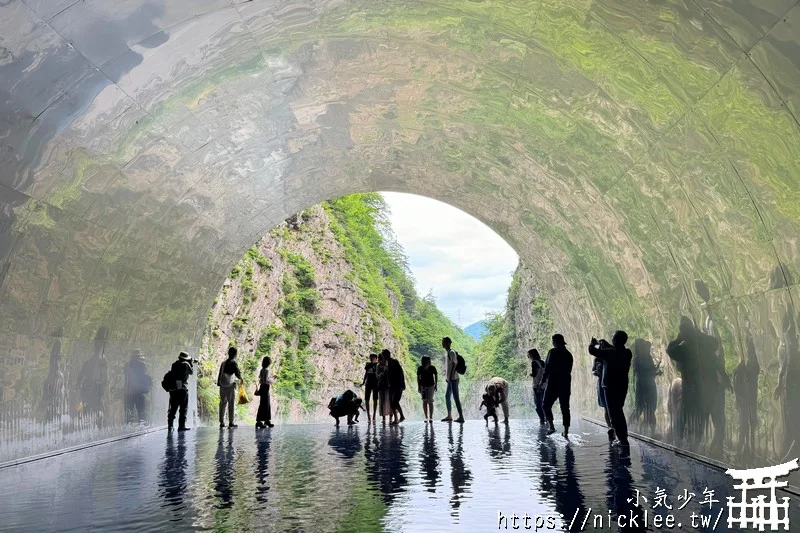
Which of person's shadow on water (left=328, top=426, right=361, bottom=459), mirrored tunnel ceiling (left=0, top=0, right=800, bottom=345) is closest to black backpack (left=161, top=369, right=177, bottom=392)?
mirrored tunnel ceiling (left=0, top=0, right=800, bottom=345)

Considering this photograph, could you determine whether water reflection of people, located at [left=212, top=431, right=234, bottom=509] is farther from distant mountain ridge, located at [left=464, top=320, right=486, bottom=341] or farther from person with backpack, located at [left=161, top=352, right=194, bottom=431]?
distant mountain ridge, located at [left=464, top=320, right=486, bottom=341]

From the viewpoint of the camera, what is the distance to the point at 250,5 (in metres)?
8.12

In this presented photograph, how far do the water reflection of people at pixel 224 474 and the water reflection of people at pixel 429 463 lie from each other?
1828 mm

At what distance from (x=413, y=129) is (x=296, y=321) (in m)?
24.3

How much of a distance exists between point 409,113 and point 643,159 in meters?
3.90

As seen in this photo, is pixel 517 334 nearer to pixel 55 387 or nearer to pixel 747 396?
pixel 55 387

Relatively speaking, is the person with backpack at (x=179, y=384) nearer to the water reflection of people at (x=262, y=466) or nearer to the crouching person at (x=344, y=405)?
the water reflection of people at (x=262, y=466)

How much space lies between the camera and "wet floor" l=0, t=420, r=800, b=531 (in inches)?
239

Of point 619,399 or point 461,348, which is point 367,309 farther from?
point 461,348

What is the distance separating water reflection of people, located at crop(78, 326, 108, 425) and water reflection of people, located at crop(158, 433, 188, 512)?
1.40 meters

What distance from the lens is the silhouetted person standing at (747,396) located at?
8.18 metres

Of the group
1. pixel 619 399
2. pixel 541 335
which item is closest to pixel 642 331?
pixel 619 399

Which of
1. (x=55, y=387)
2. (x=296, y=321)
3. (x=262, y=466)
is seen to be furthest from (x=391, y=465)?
(x=296, y=321)

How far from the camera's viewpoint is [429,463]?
10.1 metres
